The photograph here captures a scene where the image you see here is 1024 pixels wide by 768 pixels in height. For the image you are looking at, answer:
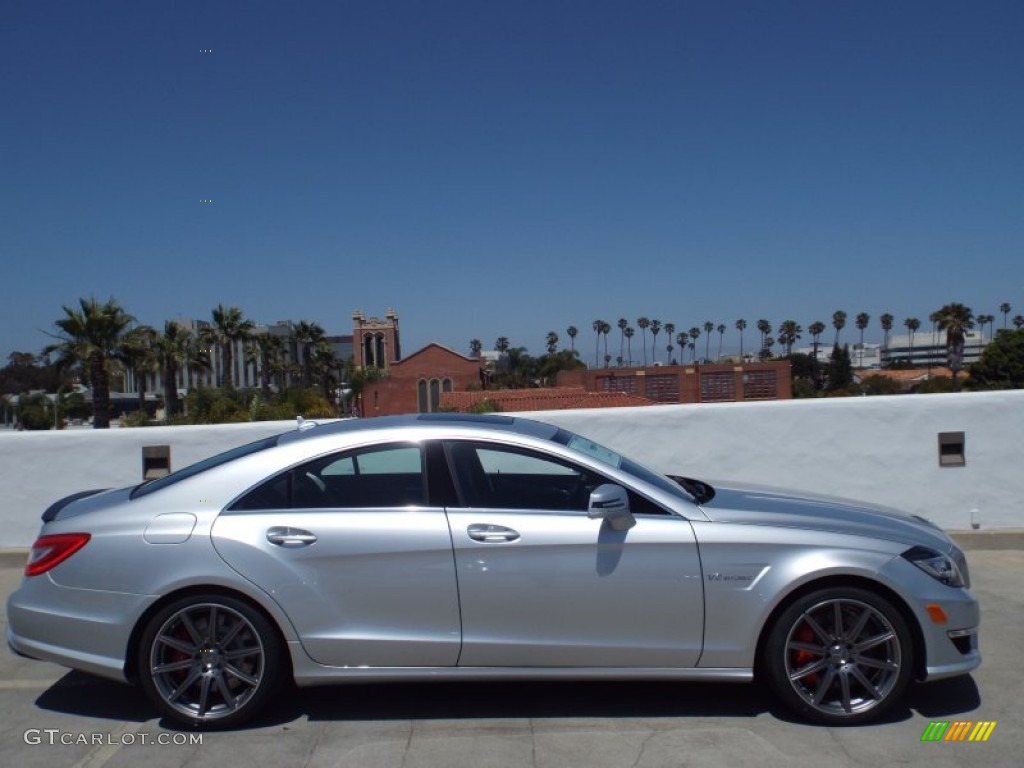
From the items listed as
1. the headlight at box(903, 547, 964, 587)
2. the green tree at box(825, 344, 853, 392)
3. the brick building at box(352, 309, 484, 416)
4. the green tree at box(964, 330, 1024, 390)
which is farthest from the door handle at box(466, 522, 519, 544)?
the green tree at box(825, 344, 853, 392)

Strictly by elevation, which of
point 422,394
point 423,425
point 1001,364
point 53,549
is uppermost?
point 1001,364

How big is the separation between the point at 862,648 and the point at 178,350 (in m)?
54.4

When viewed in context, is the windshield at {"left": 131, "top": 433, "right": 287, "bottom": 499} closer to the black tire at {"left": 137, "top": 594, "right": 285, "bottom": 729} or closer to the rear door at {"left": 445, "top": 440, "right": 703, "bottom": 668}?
the black tire at {"left": 137, "top": 594, "right": 285, "bottom": 729}

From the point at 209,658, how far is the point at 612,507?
2054 mm

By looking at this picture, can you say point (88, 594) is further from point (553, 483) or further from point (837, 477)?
point (837, 477)

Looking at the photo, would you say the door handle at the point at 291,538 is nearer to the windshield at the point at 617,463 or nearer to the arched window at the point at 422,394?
the windshield at the point at 617,463

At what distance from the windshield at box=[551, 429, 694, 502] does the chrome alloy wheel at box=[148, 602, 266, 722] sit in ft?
6.00

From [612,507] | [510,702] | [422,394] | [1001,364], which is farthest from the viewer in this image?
[422,394]

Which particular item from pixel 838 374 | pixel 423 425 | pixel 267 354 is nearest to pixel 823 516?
pixel 423 425

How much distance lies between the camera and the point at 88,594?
4.36m

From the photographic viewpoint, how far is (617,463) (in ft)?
15.6

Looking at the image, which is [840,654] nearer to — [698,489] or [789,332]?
[698,489]

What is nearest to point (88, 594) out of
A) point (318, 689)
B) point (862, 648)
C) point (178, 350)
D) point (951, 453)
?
point (318, 689)
